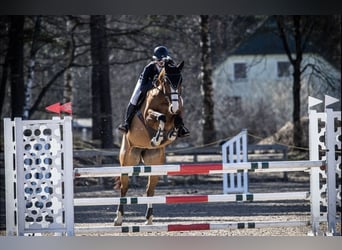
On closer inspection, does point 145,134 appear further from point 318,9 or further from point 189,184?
point 189,184

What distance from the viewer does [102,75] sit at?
49.4 ft

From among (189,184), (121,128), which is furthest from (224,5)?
(121,128)

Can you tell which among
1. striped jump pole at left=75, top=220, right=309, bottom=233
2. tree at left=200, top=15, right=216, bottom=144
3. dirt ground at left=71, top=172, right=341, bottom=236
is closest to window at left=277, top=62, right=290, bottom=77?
tree at left=200, top=15, right=216, bottom=144

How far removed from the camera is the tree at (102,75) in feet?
48.9

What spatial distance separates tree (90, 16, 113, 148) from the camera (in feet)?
48.9

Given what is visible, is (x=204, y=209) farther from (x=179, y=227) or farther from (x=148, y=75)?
(x=179, y=227)

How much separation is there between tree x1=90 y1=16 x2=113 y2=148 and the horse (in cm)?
753

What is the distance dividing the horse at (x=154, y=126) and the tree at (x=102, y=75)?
24.7ft

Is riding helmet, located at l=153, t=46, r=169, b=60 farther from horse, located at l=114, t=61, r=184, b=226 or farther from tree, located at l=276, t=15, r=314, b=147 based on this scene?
tree, located at l=276, t=15, r=314, b=147

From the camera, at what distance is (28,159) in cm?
600

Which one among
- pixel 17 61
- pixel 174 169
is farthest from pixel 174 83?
pixel 17 61

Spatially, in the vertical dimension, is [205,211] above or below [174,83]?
below

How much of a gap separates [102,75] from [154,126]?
8.14 meters

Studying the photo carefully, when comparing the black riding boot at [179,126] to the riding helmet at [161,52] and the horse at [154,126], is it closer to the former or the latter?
the horse at [154,126]
